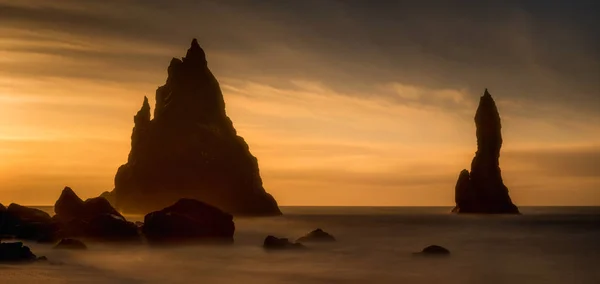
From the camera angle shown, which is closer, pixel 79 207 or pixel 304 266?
pixel 304 266

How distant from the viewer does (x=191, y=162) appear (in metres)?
158

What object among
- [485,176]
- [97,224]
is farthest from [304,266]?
[485,176]

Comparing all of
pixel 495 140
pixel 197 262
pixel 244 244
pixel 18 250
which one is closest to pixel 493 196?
pixel 495 140

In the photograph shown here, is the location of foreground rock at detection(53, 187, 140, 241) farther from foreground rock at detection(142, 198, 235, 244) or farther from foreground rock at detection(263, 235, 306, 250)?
foreground rock at detection(263, 235, 306, 250)

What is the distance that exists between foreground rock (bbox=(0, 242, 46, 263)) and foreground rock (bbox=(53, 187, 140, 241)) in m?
16.7

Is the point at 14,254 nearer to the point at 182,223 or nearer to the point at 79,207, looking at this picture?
the point at 182,223

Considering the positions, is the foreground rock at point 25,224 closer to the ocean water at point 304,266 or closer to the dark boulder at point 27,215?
the dark boulder at point 27,215

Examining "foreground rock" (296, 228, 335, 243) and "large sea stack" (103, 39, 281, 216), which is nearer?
"foreground rock" (296, 228, 335, 243)

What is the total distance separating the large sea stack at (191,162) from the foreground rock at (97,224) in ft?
271

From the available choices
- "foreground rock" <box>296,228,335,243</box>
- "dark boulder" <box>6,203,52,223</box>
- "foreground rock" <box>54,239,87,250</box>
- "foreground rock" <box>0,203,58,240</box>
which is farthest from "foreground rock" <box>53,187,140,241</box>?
"foreground rock" <box>296,228,335,243</box>

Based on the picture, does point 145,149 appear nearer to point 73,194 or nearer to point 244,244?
point 73,194

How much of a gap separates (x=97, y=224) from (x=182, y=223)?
7824mm

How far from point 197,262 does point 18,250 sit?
12.3 meters

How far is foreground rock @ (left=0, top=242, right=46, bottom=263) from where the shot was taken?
4131cm
